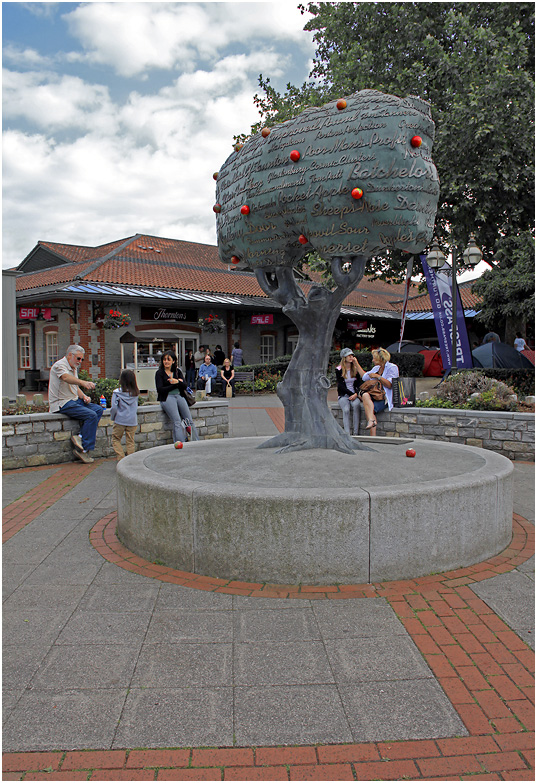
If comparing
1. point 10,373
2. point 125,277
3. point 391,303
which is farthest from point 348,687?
point 391,303

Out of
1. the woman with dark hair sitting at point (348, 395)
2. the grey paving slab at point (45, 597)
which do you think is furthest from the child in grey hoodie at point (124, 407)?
the grey paving slab at point (45, 597)

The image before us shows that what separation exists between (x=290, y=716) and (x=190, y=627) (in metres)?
1.04

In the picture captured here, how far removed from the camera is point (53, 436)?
28.8 feet

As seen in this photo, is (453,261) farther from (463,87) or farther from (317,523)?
(317,523)

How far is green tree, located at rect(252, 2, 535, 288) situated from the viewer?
1460cm

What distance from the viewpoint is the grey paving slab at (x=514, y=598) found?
3492 mm

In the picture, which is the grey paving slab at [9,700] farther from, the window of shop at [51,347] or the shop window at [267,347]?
the shop window at [267,347]

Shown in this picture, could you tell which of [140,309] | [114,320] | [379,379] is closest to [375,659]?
[379,379]

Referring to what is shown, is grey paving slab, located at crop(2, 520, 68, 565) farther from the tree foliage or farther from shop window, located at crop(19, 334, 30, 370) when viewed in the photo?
shop window, located at crop(19, 334, 30, 370)

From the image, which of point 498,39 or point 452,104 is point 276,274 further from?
point 498,39

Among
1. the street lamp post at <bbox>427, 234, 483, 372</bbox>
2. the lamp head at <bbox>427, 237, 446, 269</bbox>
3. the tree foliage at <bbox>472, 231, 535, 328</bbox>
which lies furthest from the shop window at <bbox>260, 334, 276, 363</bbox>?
the lamp head at <bbox>427, 237, 446, 269</bbox>

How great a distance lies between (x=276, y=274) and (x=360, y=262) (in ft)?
3.61

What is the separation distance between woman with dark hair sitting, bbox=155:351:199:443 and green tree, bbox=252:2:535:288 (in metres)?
10.1

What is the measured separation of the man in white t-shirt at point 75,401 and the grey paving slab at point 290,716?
667 cm
